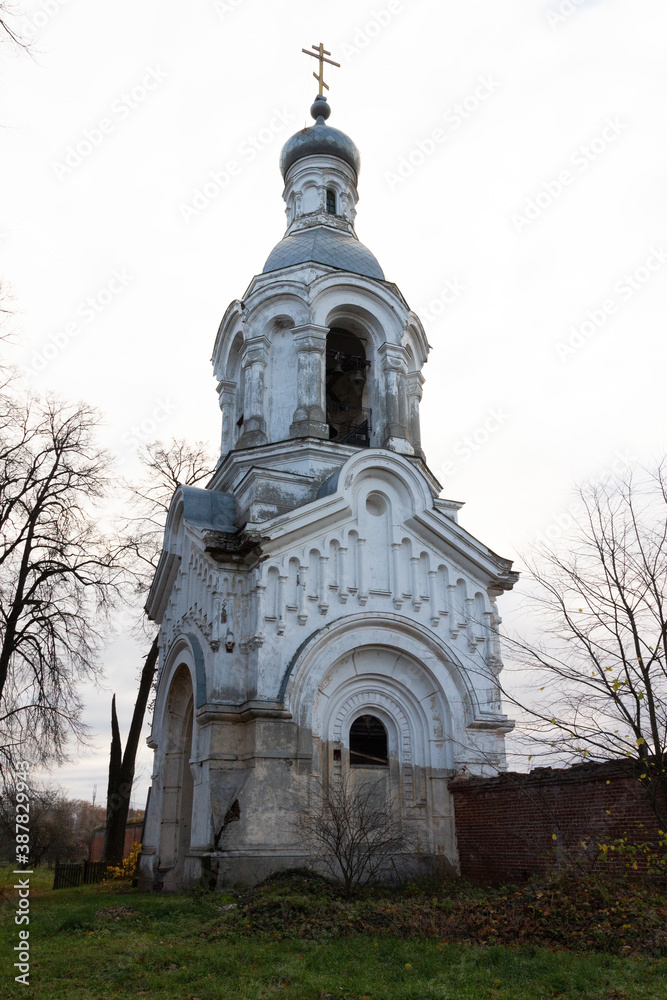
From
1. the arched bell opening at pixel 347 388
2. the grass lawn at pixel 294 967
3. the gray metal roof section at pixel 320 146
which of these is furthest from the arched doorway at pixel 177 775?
the gray metal roof section at pixel 320 146

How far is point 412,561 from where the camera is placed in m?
15.1

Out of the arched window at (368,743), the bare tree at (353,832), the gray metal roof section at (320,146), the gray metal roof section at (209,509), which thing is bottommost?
the bare tree at (353,832)

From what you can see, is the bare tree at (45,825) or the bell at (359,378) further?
the bell at (359,378)

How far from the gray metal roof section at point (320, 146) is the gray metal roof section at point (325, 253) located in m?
3.25

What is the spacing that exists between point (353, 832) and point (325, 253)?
13.2m

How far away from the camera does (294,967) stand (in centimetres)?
728

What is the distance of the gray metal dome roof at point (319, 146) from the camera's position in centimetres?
2150

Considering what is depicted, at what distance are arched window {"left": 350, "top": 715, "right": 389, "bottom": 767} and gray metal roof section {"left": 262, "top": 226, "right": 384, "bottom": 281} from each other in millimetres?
10157

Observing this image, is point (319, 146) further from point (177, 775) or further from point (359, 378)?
point (177, 775)

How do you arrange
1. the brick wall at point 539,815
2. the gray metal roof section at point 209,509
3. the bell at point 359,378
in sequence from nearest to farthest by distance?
the brick wall at point 539,815
the gray metal roof section at point 209,509
the bell at point 359,378

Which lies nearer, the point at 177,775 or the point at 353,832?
the point at 353,832

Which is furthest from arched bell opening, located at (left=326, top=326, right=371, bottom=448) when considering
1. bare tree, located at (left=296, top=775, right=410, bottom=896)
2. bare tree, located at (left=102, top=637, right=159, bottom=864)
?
bare tree, located at (left=102, top=637, right=159, bottom=864)

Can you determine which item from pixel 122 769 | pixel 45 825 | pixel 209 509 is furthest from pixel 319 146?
pixel 45 825

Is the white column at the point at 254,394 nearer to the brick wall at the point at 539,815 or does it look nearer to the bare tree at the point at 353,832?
the bare tree at the point at 353,832
